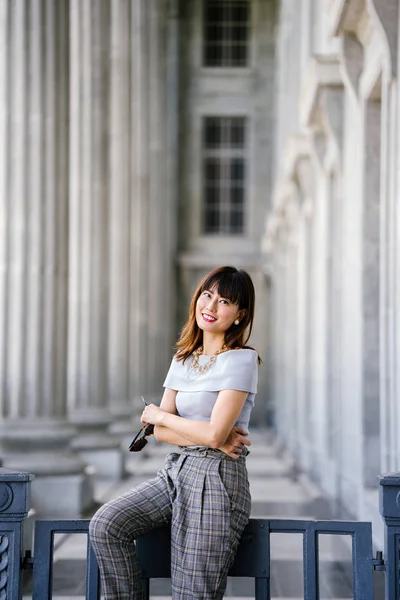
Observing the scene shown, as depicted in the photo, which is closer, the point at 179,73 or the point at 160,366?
the point at 160,366

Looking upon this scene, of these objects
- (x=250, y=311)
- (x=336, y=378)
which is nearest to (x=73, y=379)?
(x=336, y=378)

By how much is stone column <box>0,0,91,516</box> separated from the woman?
197 inches

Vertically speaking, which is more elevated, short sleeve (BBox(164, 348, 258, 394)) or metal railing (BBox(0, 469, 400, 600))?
short sleeve (BBox(164, 348, 258, 394))

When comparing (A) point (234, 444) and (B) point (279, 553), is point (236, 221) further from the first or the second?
(A) point (234, 444)

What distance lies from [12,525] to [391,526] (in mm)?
1692

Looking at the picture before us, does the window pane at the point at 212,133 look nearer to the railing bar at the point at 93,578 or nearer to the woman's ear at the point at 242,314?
the woman's ear at the point at 242,314

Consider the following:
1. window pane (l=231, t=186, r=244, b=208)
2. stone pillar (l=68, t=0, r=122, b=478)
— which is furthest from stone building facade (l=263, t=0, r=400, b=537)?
window pane (l=231, t=186, r=244, b=208)

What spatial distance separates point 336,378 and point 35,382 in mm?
4807

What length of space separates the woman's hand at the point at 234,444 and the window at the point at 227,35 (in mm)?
29477

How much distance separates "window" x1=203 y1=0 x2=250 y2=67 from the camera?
107ft

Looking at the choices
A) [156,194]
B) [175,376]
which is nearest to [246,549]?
[175,376]

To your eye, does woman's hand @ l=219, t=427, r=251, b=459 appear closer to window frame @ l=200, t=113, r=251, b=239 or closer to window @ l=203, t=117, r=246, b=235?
window frame @ l=200, t=113, r=251, b=239

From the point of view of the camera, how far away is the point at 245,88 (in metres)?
31.8

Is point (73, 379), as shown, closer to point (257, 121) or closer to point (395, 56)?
point (395, 56)
